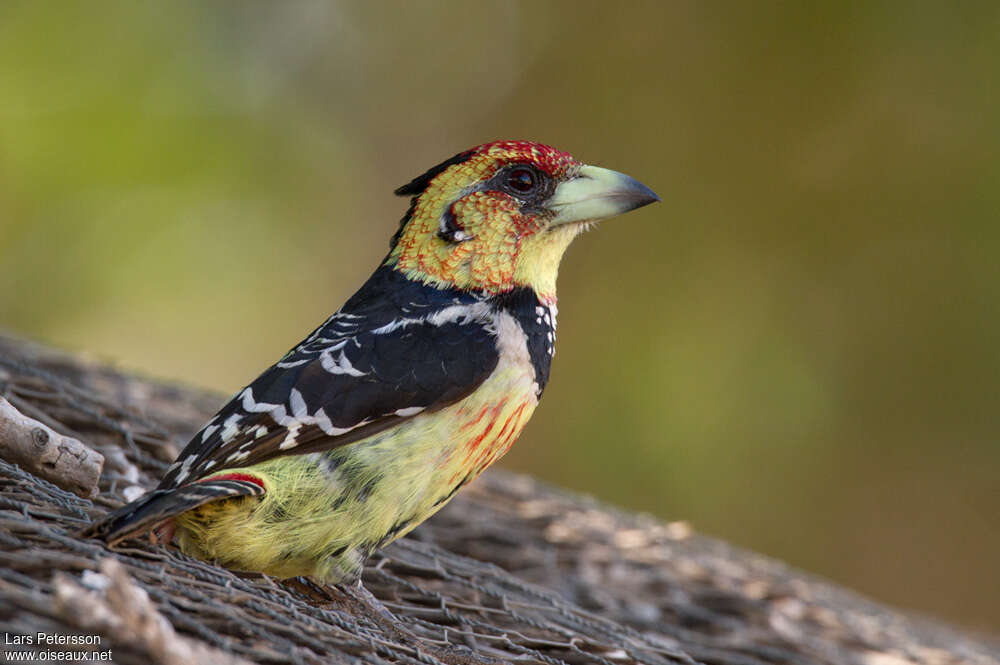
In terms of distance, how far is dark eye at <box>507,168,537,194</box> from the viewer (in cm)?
298

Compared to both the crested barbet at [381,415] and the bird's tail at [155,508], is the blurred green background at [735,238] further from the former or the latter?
the bird's tail at [155,508]

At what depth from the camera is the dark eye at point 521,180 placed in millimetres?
2982

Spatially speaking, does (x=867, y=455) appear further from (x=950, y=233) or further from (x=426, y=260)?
(x=426, y=260)

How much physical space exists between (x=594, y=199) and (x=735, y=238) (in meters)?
5.54

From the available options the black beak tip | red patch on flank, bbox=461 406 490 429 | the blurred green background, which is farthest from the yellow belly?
the blurred green background

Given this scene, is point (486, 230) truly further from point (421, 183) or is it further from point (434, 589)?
point (434, 589)

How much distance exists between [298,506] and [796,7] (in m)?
7.10

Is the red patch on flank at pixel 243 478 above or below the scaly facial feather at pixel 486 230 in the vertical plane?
below

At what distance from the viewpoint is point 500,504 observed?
4309 mm

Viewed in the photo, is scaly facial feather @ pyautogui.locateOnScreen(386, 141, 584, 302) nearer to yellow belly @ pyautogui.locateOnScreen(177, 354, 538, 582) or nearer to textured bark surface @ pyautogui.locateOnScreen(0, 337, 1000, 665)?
yellow belly @ pyautogui.locateOnScreen(177, 354, 538, 582)

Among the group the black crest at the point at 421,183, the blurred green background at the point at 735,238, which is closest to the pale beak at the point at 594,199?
the black crest at the point at 421,183

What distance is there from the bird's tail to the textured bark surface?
0.17ft

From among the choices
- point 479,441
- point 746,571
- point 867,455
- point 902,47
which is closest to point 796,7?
point 902,47

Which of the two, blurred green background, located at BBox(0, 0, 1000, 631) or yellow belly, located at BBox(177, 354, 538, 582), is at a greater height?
blurred green background, located at BBox(0, 0, 1000, 631)
